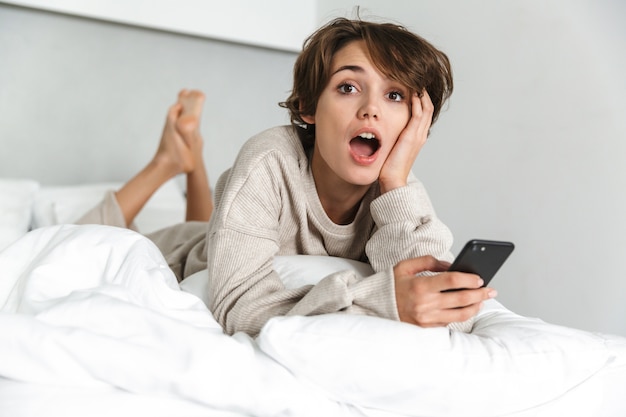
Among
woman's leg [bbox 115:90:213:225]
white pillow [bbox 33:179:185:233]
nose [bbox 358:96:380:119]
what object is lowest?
white pillow [bbox 33:179:185:233]

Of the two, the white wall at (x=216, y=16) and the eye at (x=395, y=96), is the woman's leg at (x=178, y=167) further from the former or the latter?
the eye at (x=395, y=96)

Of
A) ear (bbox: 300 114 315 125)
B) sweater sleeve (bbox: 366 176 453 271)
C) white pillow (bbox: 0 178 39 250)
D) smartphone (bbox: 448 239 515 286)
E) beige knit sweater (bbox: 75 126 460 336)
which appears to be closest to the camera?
smartphone (bbox: 448 239 515 286)

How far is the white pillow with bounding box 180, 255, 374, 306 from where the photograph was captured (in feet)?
4.09

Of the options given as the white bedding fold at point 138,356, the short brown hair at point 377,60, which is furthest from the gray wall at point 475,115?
the white bedding fold at point 138,356

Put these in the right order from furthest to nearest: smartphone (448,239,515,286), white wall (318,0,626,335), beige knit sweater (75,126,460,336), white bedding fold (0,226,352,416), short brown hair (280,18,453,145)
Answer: white wall (318,0,626,335), short brown hair (280,18,453,145), beige knit sweater (75,126,460,336), smartphone (448,239,515,286), white bedding fold (0,226,352,416)

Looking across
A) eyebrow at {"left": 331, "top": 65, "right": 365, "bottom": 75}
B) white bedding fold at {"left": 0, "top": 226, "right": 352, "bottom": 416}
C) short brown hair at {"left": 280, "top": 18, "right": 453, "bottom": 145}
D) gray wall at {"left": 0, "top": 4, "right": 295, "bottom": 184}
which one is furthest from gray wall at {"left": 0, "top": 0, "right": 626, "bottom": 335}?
white bedding fold at {"left": 0, "top": 226, "right": 352, "bottom": 416}

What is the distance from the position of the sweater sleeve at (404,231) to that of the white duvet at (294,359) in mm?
223

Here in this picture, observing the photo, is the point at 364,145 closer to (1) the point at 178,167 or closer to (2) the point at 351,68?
(2) the point at 351,68

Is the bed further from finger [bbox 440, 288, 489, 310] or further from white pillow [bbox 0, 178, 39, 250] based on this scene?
white pillow [bbox 0, 178, 39, 250]

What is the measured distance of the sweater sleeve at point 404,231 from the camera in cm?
123

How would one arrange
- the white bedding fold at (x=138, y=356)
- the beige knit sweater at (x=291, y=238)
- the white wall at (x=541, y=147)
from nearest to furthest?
1. the white bedding fold at (x=138, y=356)
2. the beige knit sweater at (x=291, y=238)
3. the white wall at (x=541, y=147)

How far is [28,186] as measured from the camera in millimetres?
2225

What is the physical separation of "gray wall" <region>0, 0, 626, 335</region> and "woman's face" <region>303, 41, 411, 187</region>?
661 millimetres

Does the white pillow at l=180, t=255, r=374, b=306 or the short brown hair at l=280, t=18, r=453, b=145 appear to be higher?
the short brown hair at l=280, t=18, r=453, b=145
